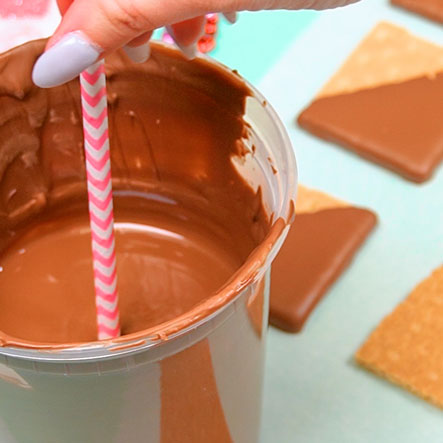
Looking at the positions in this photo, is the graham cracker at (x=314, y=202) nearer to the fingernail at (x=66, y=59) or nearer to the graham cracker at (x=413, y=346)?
the graham cracker at (x=413, y=346)

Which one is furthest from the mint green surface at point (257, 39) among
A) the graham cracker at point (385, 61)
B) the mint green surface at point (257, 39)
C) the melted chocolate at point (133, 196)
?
the melted chocolate at point (133, 196)

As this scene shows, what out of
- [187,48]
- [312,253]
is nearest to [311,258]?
[312,253]

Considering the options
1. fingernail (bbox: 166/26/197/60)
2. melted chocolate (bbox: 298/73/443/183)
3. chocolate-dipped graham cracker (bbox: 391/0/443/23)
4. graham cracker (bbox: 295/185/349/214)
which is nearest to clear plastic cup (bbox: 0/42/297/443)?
fingernail (bbox: 166/26/197/60)

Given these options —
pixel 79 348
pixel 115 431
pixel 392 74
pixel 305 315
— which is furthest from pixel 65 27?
pixel 392 74

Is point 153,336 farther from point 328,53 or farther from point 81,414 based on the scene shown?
point 328,53

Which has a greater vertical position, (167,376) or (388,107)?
(167,376)

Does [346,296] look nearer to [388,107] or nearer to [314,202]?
[314,202]

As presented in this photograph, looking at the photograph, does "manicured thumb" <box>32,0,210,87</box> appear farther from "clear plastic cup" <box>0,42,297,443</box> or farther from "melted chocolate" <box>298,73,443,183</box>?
"melted chocolate" <box>298,73,443,183</box>
